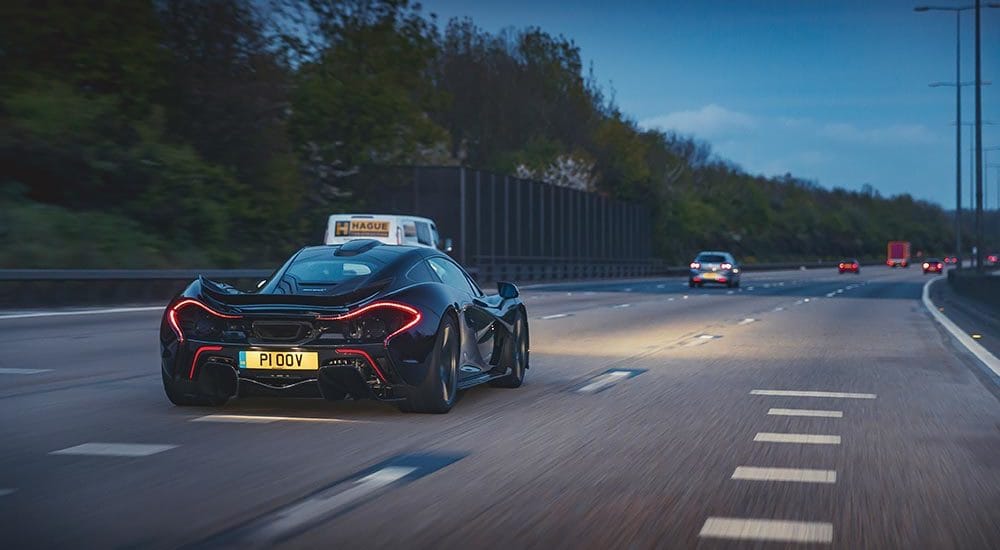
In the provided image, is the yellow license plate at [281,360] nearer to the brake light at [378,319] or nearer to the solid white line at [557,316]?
the brake light at [378,319]

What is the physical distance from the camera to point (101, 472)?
7762 mm

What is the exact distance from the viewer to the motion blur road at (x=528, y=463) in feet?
21.1

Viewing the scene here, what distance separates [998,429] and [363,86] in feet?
150

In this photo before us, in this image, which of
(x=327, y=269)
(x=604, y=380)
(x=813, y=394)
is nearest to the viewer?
(x=327, y=269)

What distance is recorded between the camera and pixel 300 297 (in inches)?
393

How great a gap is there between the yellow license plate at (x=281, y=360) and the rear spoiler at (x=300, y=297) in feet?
1.17

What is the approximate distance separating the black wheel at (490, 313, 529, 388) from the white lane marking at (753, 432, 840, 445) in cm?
298

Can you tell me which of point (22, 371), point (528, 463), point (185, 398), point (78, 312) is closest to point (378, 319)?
point (185, 398)

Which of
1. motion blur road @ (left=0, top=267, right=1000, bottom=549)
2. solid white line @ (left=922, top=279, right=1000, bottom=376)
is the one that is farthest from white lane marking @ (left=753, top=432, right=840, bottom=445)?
solid white line @ (left=922, top=279, right=1000, bottom=376)

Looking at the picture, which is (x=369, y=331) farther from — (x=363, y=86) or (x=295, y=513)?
(x=363, y=86)

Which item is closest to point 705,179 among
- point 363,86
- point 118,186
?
point 363,86

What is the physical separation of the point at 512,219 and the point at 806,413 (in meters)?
53.0

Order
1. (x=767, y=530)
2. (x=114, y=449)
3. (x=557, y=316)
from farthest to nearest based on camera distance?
(x=557, y=316), (x=114, y=449), (x=767, y=530)

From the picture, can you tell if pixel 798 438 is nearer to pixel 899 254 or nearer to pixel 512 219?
pixel 512 219
